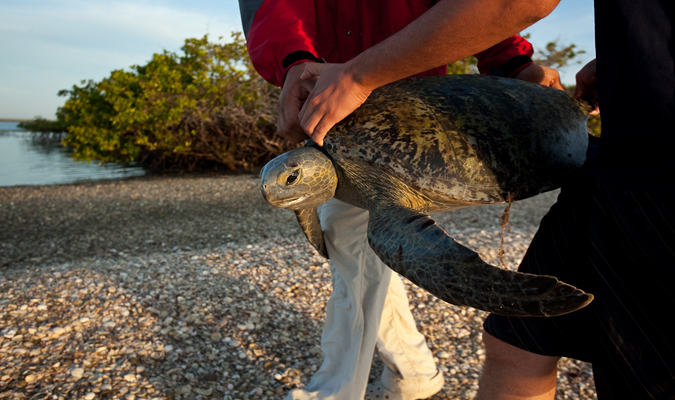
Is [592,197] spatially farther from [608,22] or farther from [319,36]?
[319,36]

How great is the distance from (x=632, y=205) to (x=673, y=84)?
0.28 metres

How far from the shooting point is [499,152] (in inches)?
48.9

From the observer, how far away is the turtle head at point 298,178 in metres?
1.29

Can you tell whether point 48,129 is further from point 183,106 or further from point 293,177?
point 293,177

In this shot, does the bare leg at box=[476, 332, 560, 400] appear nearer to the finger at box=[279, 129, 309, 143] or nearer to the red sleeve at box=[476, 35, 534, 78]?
the finger at box=[279, 129, 309, 143]

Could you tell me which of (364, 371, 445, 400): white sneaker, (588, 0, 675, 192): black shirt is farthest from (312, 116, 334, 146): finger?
(364, 371, 445, 400): white sneaker

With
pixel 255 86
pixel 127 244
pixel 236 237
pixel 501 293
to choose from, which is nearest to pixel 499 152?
pixel 501 293

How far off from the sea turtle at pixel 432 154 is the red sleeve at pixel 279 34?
0.34 meters

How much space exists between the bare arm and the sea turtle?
0.49ft

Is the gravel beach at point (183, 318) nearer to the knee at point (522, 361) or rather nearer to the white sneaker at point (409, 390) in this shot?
the white sneaker at point (409, 390)

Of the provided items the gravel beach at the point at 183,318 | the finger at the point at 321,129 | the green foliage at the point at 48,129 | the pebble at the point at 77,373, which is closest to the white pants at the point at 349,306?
the finger at the point at 321,129

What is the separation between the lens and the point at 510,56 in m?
1.66

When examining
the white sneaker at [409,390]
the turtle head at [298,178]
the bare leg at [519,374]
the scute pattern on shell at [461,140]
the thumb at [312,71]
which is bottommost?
the white sneaker at [409,390]

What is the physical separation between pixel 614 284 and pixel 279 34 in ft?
4.22
